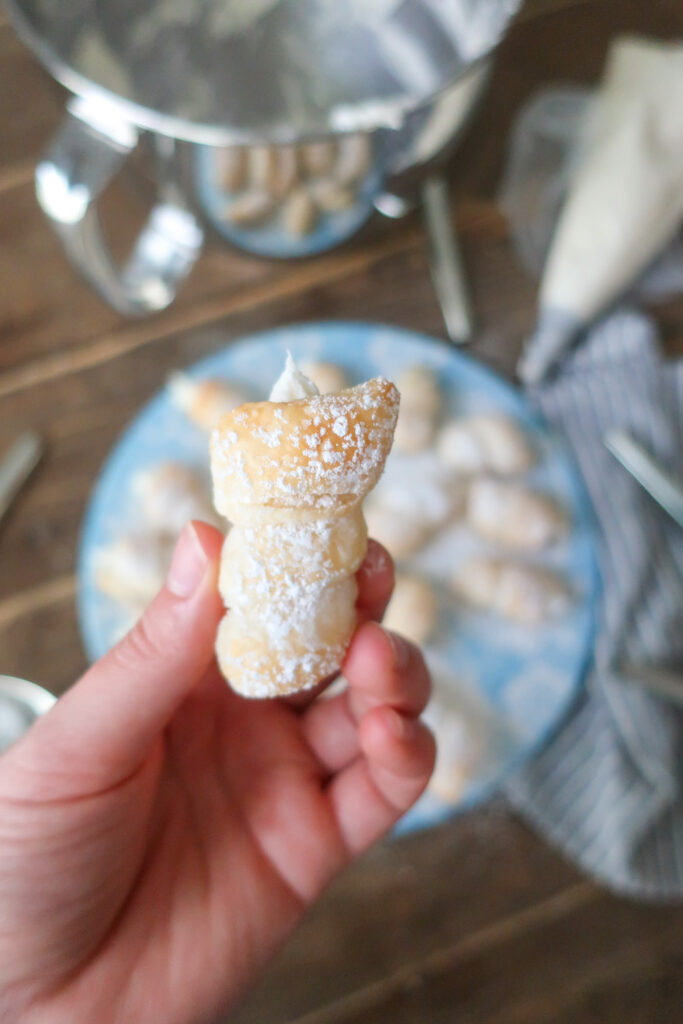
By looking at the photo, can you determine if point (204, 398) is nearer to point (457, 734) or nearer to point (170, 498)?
point (170, 498)

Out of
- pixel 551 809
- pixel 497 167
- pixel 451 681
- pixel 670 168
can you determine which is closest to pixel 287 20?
pixel 497 167

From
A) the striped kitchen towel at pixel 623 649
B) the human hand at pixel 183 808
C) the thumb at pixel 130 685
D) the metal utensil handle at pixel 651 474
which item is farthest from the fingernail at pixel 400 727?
the metal utensil handle at pixel 651 474

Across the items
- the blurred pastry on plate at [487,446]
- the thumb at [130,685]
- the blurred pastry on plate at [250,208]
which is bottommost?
the blurred pastry on plate at [487,446]

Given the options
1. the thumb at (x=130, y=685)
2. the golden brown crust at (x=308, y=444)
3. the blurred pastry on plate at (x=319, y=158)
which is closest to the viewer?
the golden brown crust at (x=308, y=444)

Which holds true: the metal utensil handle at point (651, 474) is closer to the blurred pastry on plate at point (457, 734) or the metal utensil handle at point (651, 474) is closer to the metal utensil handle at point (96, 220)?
the blurred pastry on plate at point (457, 734)

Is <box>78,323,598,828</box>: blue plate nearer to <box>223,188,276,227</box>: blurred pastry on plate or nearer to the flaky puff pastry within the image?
<box>223,188,276,227</box>: blurred pastry on plate

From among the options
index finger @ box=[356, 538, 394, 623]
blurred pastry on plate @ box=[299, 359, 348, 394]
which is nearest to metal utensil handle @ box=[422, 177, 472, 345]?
blurred pastry on plate @ box=[299, 359, 348, 394]

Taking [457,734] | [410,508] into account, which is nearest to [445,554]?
[410,508]

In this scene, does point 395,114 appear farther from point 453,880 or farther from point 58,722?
point 453,880
